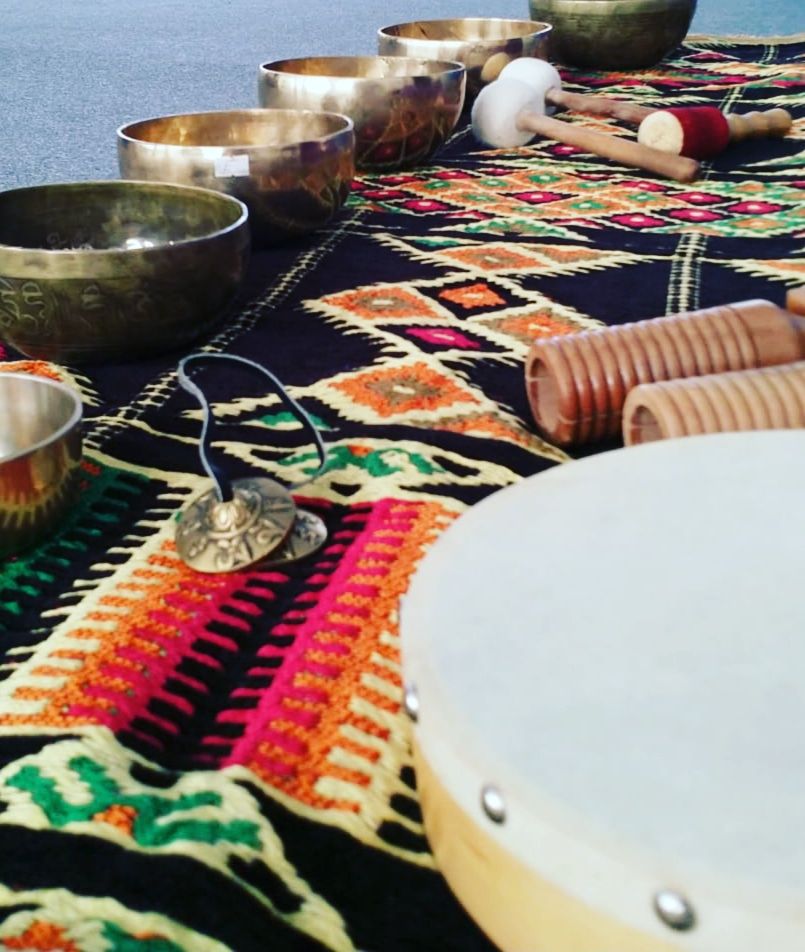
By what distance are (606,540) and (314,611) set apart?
0.27 m

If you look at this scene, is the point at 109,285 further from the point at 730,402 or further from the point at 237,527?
the point at 730,402

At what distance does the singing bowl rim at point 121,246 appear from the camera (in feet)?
3.28

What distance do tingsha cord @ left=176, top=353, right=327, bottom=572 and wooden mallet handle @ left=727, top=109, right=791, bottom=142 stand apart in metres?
1.45

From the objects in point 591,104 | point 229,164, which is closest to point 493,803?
point 229,164

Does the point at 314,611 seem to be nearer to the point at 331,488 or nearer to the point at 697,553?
the point at 331,488

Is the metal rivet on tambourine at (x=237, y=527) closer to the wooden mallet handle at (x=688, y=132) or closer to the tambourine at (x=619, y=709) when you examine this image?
the tambourine at (x=619, y=709)

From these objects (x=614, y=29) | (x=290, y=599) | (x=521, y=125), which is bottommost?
(x=290, y=599)

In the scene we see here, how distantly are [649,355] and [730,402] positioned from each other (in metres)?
0.14

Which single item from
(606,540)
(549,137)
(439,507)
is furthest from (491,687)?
(549,137)

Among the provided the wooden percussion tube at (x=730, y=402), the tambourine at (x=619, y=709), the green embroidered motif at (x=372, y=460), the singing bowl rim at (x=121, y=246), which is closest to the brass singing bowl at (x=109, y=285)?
the singing bowl rim at (x=121, y=246)

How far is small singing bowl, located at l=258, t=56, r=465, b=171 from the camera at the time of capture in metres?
1.71

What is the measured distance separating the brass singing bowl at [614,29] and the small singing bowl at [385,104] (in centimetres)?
88

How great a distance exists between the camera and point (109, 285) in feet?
3.33

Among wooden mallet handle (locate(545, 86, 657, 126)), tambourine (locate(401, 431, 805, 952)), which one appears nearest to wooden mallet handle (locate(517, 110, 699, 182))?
wooden mallet handle (locate(545, 86, 657, 126))
